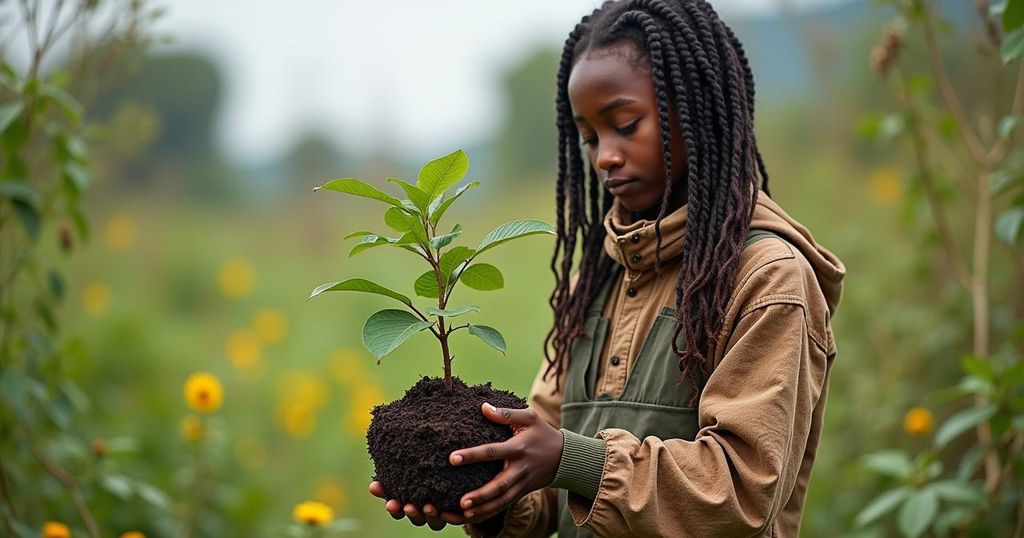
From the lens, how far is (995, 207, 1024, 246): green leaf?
201 cm

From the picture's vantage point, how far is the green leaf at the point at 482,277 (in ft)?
4.62

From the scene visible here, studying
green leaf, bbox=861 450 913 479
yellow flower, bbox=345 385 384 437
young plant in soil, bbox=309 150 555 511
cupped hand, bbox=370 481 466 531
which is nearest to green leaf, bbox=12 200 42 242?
young plant in soil, bbox=309 150 555 511

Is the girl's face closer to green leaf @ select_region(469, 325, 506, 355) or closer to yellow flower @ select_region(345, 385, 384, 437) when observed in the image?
green leaf @ select_region(469, 325, 506, 355)

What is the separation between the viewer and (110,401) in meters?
3.45

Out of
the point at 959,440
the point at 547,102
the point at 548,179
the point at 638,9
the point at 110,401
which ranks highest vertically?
the point at 547,102

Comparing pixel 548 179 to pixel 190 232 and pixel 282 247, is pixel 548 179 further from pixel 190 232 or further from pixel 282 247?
pixel 190 232

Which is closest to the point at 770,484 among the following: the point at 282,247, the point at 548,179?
the point at 548,179

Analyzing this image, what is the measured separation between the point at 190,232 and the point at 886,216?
3.27 metres

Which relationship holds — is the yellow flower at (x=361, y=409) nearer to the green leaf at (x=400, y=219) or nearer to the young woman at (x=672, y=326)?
the young woman at (x=672, y=326)

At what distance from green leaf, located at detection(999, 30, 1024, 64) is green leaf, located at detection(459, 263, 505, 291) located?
0.97m

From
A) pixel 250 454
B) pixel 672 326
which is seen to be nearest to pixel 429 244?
pixel 672 326

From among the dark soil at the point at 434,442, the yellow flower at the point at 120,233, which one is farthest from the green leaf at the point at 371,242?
the yellow flower at the point at 120,233

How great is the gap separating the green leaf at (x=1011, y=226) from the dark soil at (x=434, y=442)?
118 centimetres

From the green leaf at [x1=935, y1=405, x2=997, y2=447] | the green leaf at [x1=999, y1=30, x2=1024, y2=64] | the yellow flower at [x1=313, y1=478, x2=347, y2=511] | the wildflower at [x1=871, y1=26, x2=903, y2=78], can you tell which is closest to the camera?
the green leaf at [x1=999, y1=30, x2=1024, y2=64]
